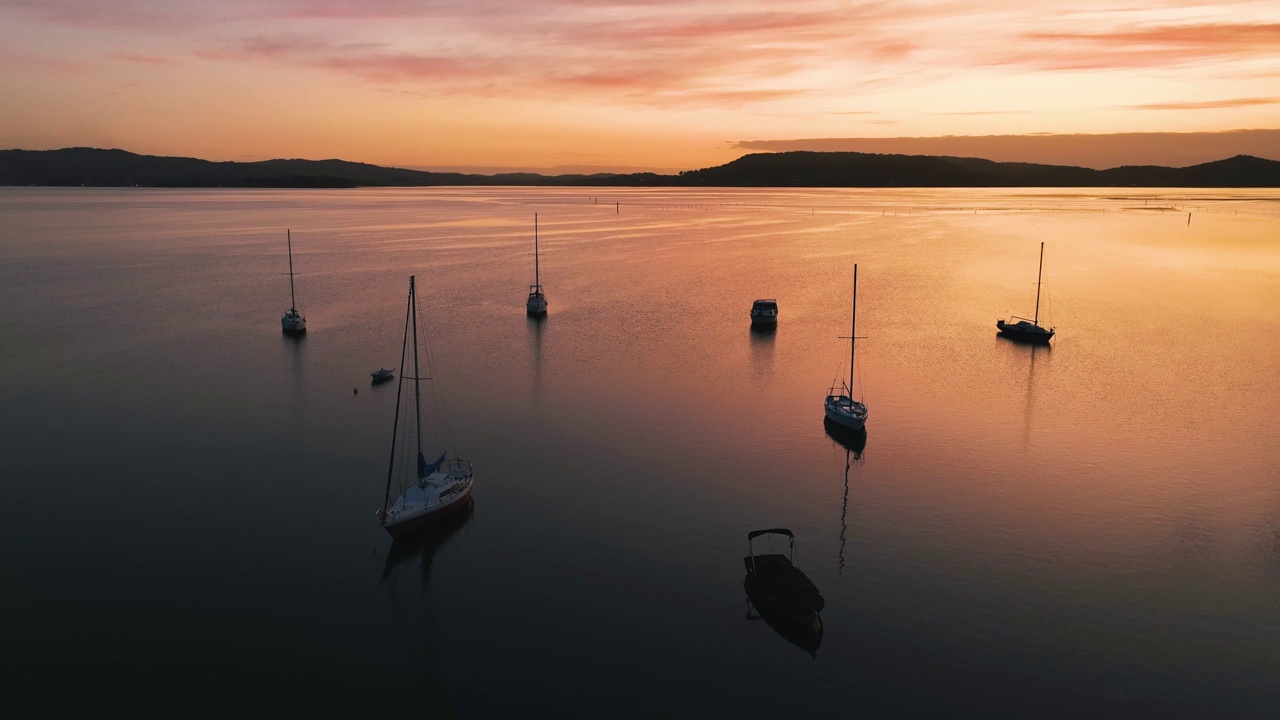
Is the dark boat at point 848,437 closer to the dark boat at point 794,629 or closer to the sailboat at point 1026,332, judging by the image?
the dark boat at point 794,629

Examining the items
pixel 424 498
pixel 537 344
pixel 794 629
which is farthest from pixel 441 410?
pixel 794 629

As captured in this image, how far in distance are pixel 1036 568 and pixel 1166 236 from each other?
124373 millimetres

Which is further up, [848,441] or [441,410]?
[441,410]

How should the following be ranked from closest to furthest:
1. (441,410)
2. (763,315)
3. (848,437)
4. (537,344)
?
(848,437), (441,410), (537,344), (763,315)

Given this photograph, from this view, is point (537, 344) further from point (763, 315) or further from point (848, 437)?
point (848, 437)

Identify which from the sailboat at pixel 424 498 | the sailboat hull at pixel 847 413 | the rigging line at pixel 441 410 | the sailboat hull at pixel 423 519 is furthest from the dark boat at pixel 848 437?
the sailboat hull at pixel 423 519

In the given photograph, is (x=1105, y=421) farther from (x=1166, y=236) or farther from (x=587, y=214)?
(x=587, y=214)

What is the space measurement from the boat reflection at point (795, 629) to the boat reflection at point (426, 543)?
9.06 meters

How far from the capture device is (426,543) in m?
24.7

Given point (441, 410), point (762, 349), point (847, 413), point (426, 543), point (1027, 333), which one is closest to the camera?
point (426, 543)

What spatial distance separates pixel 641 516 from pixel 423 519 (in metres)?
6.65

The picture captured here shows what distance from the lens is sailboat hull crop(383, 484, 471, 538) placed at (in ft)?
79.4

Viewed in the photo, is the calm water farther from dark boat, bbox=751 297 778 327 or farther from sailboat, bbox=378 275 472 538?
dark boat, bbox=751 297 778 327

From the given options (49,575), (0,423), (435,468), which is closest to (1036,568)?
(435,468)
